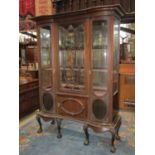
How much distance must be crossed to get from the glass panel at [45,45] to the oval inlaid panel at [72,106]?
701mm

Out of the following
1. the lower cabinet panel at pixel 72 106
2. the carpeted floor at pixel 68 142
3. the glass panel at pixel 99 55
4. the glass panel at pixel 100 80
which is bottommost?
the carpeted floor at pixel 68 142

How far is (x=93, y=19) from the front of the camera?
228 centimetres

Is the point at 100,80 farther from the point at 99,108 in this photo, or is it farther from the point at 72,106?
the point at 72,106

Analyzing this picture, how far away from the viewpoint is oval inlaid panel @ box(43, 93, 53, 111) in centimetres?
284

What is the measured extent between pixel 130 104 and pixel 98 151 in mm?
1814

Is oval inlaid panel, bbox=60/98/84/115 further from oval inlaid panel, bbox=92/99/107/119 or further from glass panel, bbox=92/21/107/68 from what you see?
glass panel, bbox=92/21/107/68

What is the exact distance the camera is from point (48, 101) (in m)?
2.87

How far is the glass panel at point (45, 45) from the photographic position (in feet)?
9.09

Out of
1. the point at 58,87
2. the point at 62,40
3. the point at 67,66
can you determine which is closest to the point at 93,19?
the point at 62,40

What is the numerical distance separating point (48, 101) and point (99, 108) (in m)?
0.91

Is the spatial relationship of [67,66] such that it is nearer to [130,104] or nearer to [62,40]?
[62,40]

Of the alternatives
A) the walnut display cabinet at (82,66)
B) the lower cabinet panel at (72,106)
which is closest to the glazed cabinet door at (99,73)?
the walnut display cabinet at (82,66)

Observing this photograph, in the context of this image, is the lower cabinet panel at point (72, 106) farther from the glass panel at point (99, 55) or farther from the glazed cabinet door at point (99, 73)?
the glass panel at point (99, 55)

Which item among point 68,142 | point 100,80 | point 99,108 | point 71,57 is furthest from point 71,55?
point 68,142
